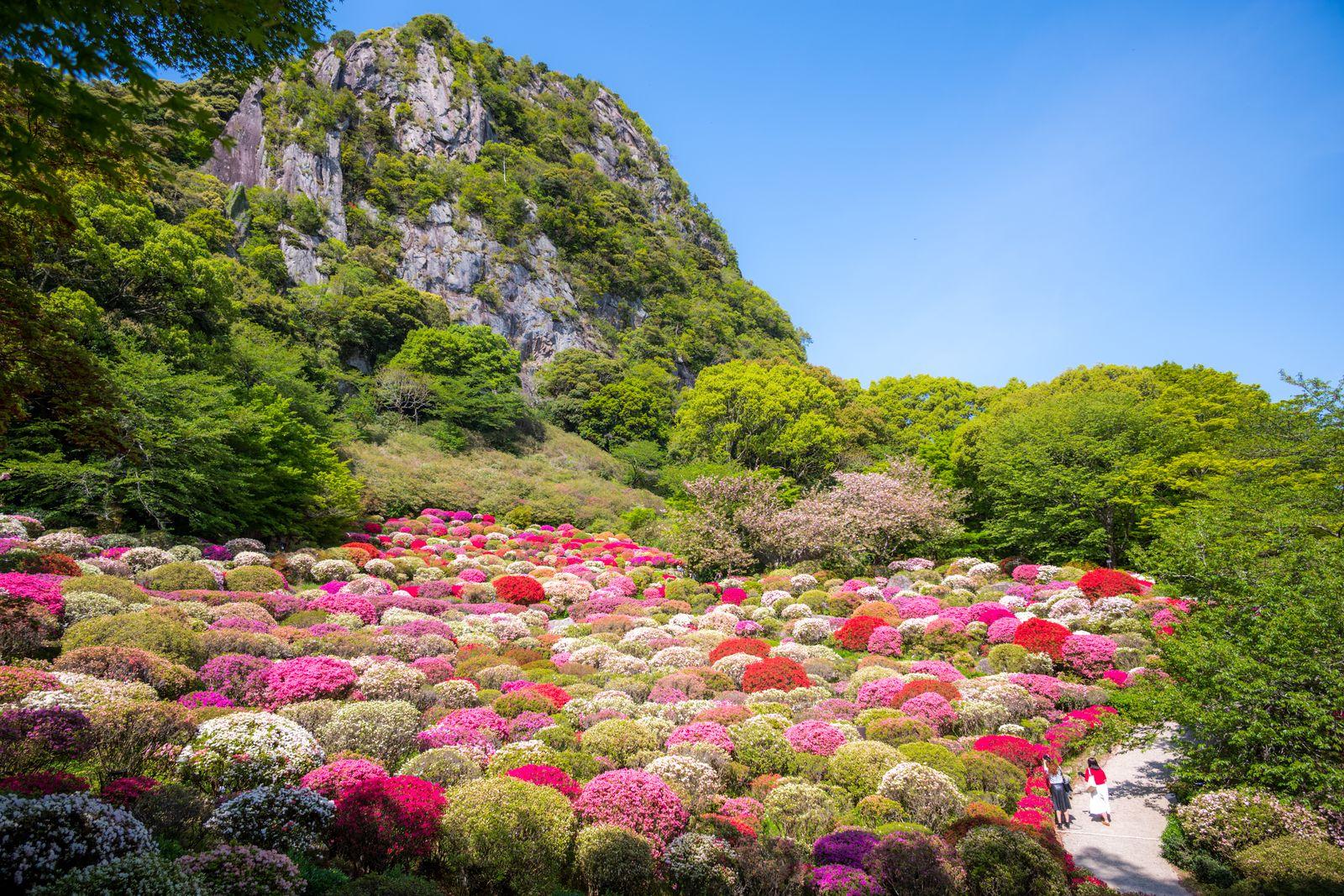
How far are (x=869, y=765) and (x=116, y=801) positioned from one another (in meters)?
9.25

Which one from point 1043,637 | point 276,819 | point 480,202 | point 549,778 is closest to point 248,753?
point 276,819

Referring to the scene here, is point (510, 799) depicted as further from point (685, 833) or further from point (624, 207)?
point (624, 207)

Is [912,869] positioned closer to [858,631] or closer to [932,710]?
[932,710]

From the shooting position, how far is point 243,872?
459cm

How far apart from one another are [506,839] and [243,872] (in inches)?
94.1

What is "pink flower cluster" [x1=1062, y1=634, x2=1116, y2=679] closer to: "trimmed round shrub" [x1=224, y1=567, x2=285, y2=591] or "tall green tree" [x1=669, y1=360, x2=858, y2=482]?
"trimmed round shrub" [x1=224, y1=567, x2=285, y2=591]

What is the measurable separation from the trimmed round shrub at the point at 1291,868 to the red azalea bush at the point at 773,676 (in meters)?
7.66

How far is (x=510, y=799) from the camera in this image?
258 inches

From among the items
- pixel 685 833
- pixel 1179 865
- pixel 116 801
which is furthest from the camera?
pixel 1179 865

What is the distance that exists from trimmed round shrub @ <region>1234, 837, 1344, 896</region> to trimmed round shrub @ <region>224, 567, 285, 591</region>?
20.5m

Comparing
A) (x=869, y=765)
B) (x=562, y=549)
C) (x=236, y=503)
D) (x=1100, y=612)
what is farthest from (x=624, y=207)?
(x=869, y=765)

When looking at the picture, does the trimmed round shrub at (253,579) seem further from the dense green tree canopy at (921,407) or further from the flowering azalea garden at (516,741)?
the dense green tree canopy at (921,407)

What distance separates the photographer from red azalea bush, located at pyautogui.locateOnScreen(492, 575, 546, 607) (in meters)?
21.8

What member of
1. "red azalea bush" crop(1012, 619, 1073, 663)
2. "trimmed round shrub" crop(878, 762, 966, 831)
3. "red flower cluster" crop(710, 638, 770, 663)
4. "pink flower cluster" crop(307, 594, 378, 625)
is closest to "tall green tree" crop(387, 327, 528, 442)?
"pink flower cluster" crop(307, 594, 378, 625)
